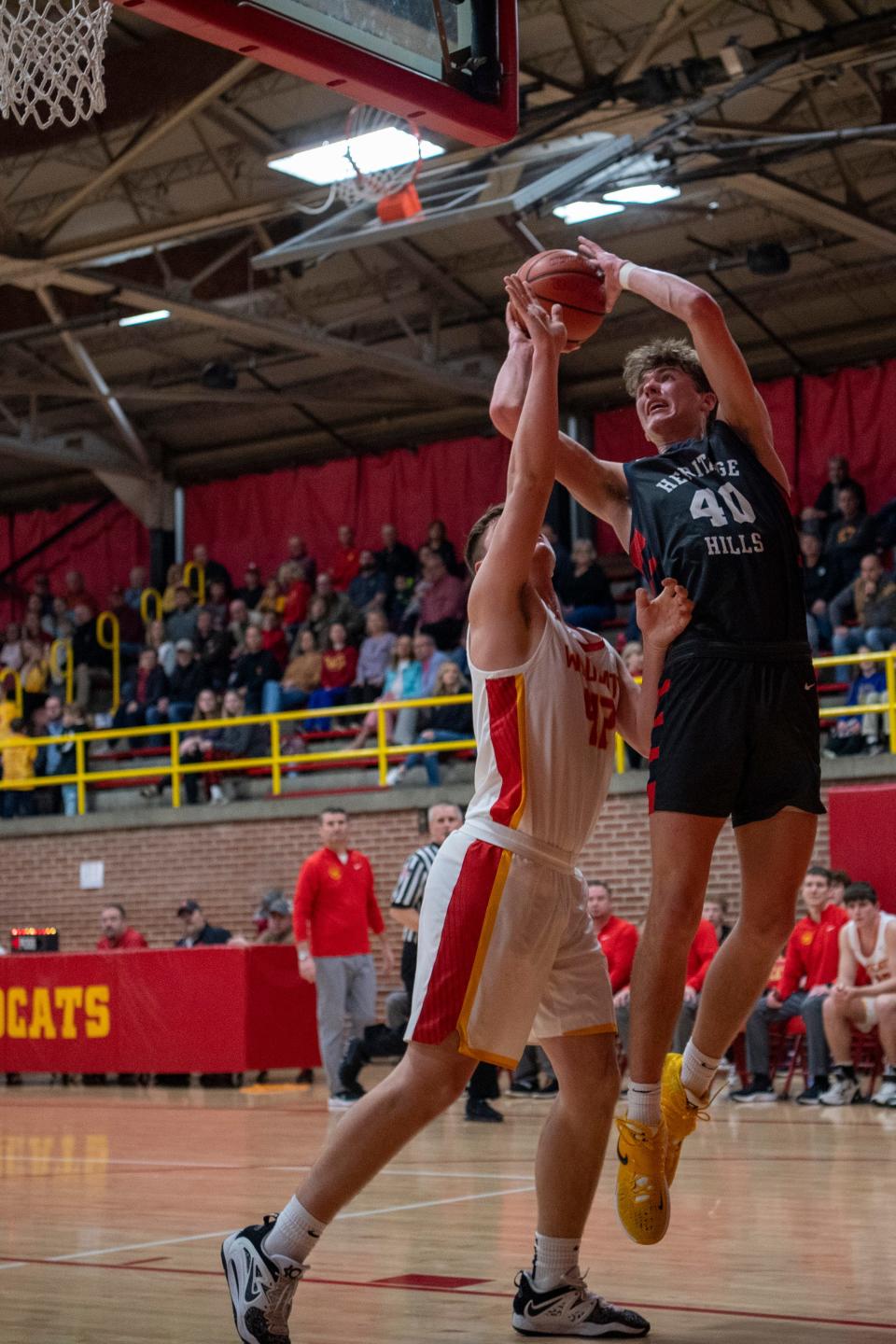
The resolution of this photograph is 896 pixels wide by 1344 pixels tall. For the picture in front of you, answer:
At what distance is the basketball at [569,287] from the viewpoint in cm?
482

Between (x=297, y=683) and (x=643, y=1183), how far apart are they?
52.3 feet

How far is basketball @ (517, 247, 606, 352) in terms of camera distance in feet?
15.8

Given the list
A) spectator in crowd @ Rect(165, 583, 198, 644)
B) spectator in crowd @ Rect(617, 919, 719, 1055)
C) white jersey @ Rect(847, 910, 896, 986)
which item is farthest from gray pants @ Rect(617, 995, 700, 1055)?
spectator in crowd @ Rect(165, 583, 198, 644)

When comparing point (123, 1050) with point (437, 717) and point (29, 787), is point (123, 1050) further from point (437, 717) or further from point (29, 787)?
point (29, 787)

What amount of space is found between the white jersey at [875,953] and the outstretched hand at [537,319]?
7.50 metres

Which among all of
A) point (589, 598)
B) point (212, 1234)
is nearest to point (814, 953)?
point (212, 1234)

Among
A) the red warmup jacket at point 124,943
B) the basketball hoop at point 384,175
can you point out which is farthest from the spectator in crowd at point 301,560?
the basketball hoop at point 384,175

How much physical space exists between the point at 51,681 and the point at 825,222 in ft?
38.8

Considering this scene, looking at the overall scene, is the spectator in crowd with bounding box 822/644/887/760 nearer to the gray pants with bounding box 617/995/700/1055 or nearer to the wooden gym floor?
the gray pants with bounding box 617/995/700/1055

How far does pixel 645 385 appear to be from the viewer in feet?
15.9

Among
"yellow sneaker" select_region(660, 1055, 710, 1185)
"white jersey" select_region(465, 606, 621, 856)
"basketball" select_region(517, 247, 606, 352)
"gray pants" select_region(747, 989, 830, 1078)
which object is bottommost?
"gray pants" select_region(747, 989, 830, 1078)

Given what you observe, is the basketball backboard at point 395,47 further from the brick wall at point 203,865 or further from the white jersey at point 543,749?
the brick wall at point 203,865

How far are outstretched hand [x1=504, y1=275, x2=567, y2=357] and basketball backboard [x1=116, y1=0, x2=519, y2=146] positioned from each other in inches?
57.8

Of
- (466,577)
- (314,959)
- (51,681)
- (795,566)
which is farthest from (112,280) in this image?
(795,566)
